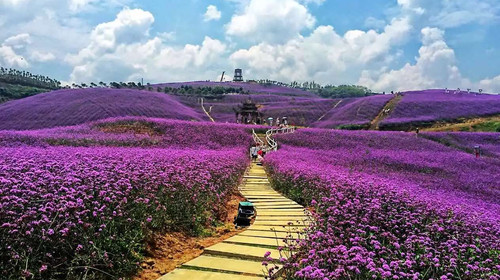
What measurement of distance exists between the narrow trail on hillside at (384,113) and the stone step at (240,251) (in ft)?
147

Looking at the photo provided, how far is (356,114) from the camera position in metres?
56.7

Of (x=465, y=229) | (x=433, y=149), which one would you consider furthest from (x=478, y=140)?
(x=465, y=229)

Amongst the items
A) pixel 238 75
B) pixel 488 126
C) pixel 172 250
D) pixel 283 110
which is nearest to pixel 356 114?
pixel 283 110

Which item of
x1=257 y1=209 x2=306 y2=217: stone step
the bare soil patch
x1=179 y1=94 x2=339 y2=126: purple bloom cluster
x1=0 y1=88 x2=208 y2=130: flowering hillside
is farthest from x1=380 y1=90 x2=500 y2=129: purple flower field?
the bare soil patch

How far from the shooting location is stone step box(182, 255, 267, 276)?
516 cm

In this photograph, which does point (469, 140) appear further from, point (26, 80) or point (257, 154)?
point (26, 80)

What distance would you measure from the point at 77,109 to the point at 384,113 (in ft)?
133

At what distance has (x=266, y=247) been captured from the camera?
609 centimetres

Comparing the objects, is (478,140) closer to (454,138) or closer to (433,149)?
(454,138)

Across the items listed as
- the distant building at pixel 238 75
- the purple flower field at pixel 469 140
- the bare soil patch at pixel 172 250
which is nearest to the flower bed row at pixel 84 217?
the bare soil patch at pixel 172 250

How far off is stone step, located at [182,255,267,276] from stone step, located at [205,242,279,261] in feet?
0.36

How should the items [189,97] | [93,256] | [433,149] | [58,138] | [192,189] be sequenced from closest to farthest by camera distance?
[93,256], [192,189], [58,138], [433,149], [189,97]

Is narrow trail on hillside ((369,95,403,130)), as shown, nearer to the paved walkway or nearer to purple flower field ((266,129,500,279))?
purple flower field ((266,129,500,279))

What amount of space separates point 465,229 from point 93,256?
→ 5.47 m
